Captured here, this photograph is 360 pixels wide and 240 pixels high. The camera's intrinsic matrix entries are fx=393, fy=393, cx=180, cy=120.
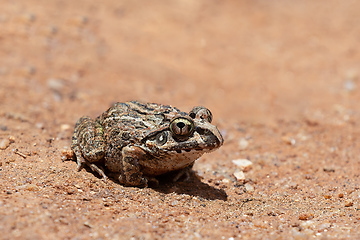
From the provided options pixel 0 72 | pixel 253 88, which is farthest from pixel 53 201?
pixel 253 88

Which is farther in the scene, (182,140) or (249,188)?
(249,188)

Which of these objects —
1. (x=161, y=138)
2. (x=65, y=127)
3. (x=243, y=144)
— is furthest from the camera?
(x=243, y=144)

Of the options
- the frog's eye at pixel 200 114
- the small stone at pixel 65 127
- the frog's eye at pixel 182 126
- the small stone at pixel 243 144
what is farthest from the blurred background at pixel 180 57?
the frog's eye at pixel 182 126

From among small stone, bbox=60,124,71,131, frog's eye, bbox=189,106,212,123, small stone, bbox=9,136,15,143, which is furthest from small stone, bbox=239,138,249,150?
small stone, bbox=9,136,15,143

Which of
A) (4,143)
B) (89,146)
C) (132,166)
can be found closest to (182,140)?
(132,166)

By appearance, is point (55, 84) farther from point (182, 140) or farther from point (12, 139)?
point (182, 140)

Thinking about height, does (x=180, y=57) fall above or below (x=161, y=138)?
above
